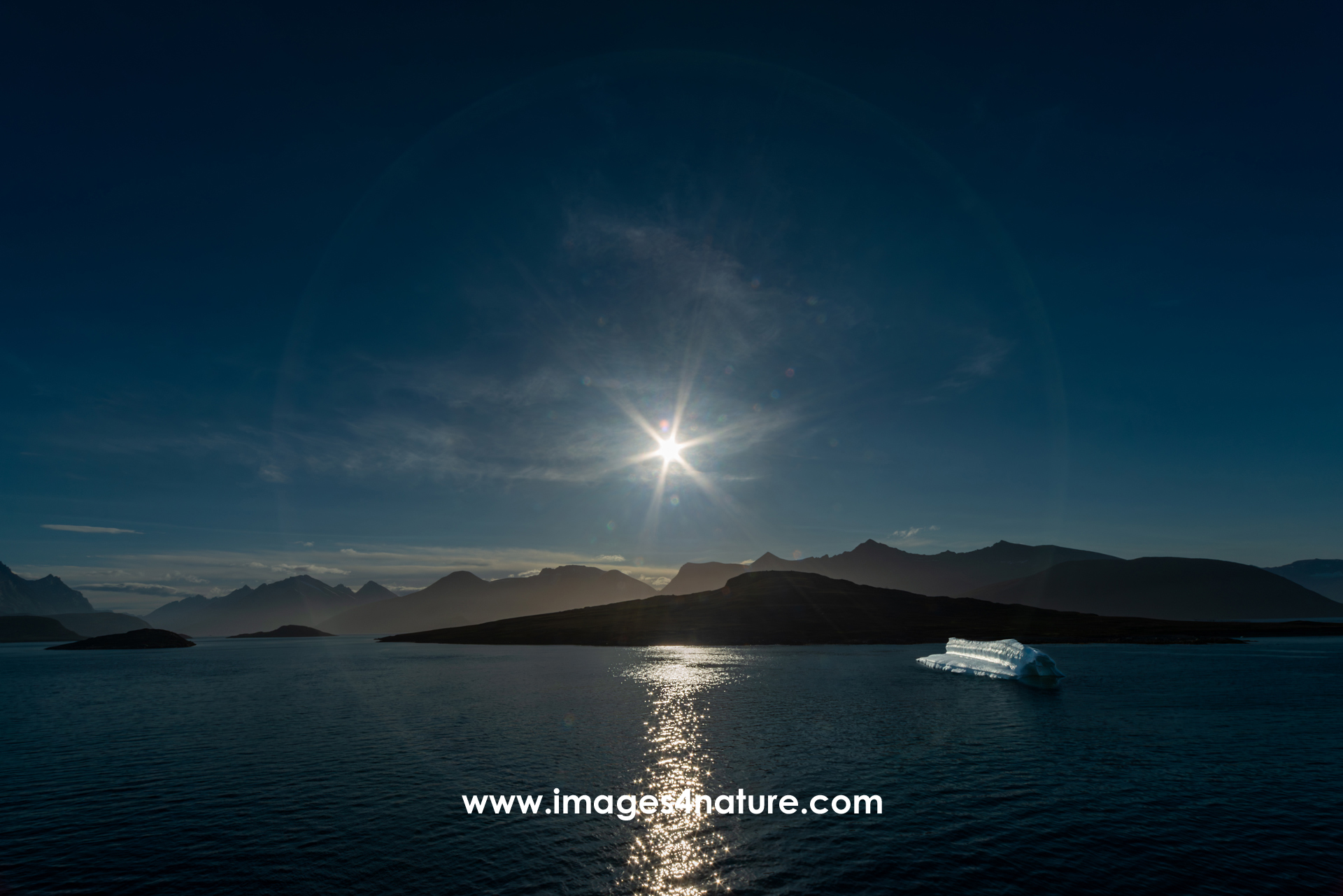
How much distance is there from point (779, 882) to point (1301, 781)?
44.7 m

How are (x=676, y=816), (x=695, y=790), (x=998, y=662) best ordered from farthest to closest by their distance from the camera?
(x=998, y=662) → (x=695, y=790) → (x=676, y=816)

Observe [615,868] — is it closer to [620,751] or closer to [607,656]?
[620,751]

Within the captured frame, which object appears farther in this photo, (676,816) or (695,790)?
(695,790)

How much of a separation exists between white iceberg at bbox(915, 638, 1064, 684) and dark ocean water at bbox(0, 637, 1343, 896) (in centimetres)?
724

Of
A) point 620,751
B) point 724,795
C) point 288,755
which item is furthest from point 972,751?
point 288,755

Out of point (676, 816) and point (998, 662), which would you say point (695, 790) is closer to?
point (676, 816)

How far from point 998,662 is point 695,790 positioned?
93.9 metres

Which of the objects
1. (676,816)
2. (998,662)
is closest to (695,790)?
(676,816)

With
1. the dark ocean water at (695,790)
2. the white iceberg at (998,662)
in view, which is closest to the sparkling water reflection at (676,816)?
the dark ocean water at (695,790)

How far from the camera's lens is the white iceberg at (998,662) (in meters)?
96.8

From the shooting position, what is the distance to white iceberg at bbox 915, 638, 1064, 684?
96.8m

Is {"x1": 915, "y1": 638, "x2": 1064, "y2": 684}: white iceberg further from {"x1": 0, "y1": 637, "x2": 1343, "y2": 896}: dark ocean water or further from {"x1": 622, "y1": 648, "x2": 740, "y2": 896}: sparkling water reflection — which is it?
{"x1": 622, "y1": 648, "x2": 740, "y2": 896}: sparkling water reflection

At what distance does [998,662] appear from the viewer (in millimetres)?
113312

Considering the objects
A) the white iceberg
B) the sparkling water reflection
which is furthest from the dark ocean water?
the white iceberg
